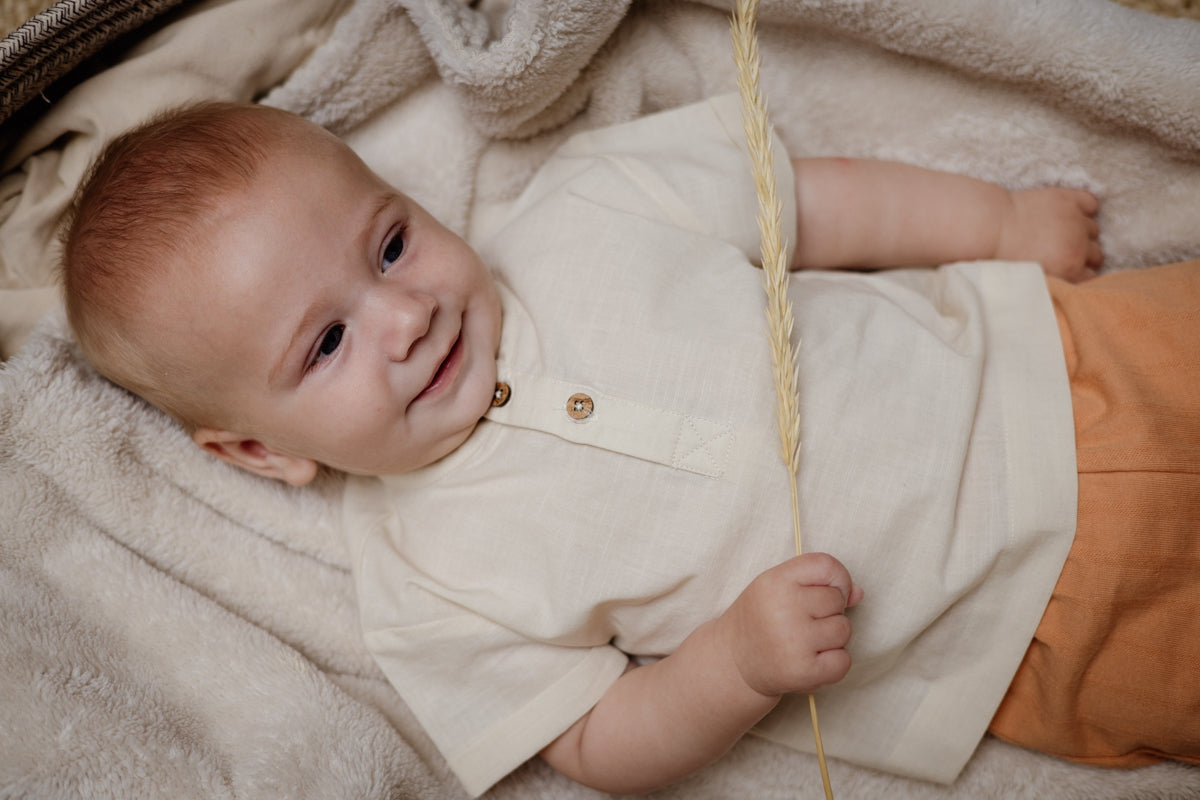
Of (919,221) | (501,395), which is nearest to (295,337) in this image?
(501,395)

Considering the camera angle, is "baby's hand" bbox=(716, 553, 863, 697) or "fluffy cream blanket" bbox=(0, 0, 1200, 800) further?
"fluffy cream blanket" bbox=(0, 0, 1200, 800)

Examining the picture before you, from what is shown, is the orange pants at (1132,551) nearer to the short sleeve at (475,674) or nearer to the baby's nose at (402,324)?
the short sleeve at (475,674)

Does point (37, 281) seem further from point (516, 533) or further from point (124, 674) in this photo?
point (516, 533)

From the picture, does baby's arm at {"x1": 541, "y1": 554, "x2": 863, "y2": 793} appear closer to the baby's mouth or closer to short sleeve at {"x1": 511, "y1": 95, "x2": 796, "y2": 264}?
the baby's mouth

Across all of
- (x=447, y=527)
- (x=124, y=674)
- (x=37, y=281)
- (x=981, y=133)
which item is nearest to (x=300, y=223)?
(x=447, y=527)

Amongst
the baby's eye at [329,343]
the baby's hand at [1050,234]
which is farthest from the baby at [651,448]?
the baby's hand at [1050,234]

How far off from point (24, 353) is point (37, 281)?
14 cm

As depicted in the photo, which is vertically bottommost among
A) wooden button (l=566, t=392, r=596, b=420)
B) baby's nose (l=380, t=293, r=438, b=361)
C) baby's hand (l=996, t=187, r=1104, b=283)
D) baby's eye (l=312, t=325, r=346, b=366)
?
baby's hand (l=996, t=187, r=1104, b=283)

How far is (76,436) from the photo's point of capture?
4.69 ft

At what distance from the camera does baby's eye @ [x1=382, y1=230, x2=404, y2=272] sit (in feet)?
4.22

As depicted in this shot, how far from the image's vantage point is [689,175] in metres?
1.46

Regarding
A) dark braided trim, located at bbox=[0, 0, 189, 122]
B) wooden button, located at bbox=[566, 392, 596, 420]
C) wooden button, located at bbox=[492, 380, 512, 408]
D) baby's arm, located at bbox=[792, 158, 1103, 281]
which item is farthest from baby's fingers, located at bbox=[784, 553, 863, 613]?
dark braided trim, located at bbox=[0, 0, 189, 122]

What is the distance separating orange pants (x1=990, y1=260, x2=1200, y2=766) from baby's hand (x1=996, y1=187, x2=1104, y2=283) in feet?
0.65

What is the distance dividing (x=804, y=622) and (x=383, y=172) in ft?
3.36
